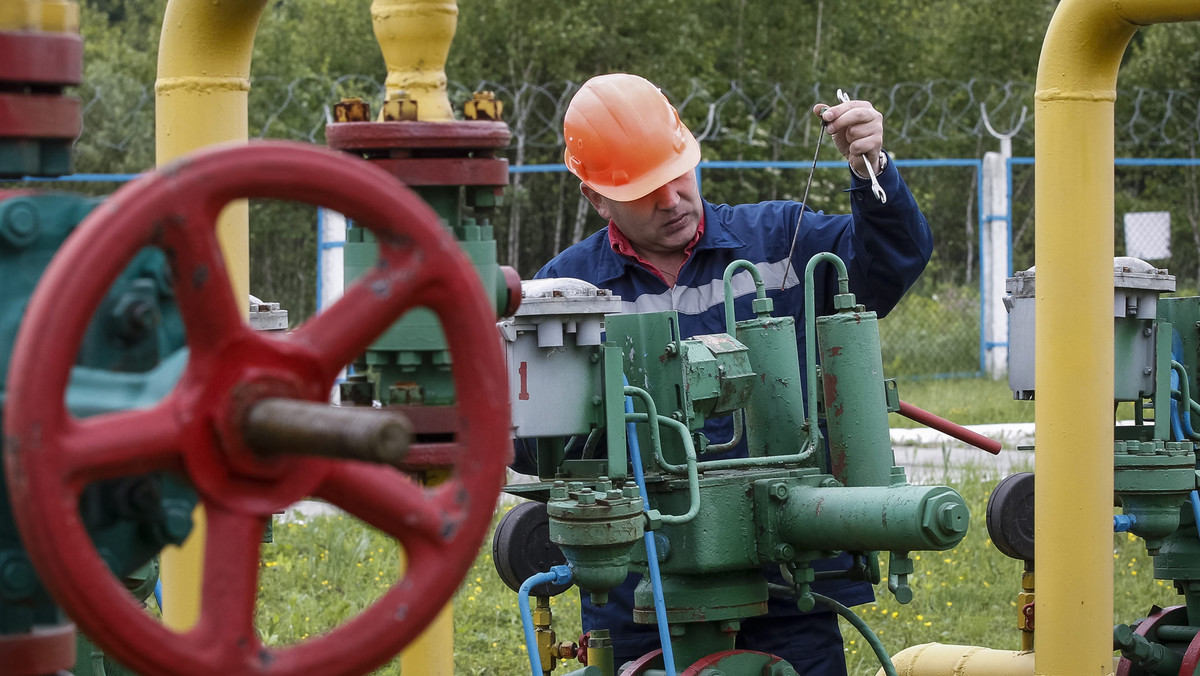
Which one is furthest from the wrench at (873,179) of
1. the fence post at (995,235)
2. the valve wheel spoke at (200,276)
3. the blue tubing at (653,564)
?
the fence post at (995,235)

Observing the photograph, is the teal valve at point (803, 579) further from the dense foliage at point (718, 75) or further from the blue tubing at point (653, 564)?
the dense foliage at point (718, 75)

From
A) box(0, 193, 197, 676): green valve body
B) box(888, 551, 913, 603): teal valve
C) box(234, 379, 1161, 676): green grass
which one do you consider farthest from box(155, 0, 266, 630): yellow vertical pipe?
box(234, 379, 1161, 676): green grass

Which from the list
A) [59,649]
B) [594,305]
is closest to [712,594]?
[594,305]

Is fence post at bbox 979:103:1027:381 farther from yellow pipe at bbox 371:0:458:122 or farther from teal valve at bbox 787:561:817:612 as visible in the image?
yellow pipe at bbox 371:0:458:122

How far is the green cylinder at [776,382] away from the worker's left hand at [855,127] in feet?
1.31

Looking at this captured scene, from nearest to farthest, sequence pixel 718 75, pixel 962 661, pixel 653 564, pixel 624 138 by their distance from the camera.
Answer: pixel 653 564 < pixel 624 138 < pixel 962 661 < pixel 718 75

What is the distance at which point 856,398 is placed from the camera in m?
2.52

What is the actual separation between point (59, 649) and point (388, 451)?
38 centimetres

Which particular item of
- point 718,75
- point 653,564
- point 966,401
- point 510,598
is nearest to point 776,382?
point 653,564

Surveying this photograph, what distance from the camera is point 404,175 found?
1521 mm

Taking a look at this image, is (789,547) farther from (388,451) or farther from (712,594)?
(388,451)

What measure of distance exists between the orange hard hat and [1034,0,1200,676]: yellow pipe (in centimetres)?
76

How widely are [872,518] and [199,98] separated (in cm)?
118

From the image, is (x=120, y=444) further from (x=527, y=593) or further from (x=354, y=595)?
(x=354, y=595)
